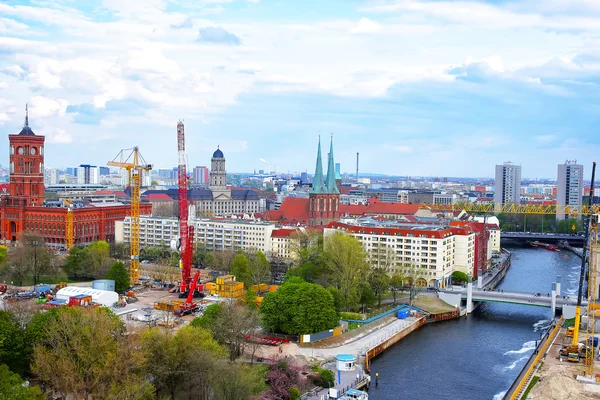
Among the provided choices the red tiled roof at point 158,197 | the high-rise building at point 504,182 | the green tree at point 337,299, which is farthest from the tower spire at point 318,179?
the high-rise building at point 504,182

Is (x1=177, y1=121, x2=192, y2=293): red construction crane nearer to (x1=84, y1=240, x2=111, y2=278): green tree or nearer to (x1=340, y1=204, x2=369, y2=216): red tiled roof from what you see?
(x1=84, y1=240, x2=111, y2=278): green tree

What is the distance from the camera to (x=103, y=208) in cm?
7956

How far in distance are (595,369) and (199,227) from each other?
1894 inches

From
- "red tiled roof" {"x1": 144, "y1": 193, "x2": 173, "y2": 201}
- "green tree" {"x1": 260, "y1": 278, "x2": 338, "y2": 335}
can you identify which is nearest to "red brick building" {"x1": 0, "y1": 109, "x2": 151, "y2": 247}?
"red tiled roof" {"x1": 144, "y1": 193, "x2": 173, "y2": 201}

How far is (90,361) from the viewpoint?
88.0 feet

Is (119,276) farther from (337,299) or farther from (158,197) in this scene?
(158,197)

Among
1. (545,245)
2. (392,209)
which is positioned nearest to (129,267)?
(392,209)

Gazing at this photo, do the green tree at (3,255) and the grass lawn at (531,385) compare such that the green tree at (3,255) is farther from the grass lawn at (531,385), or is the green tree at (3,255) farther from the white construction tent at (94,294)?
Answer: the grass lawn at (531,385)

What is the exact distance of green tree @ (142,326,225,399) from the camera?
27.7 m

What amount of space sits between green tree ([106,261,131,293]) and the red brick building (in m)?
25.6

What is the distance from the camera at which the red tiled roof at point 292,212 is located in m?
86.3

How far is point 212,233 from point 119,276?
875 inches

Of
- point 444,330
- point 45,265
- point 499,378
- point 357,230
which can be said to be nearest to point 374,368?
point 499,378

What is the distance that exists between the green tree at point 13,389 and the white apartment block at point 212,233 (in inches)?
1749
